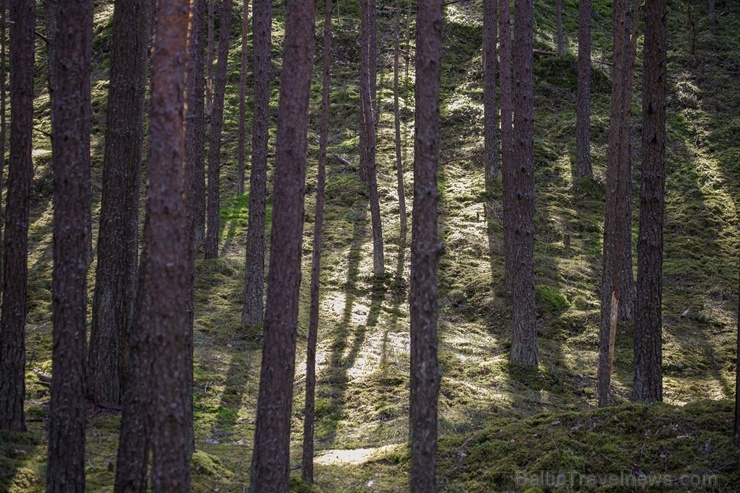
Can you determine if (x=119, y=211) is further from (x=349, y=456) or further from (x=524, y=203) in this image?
(x=524, y=203)

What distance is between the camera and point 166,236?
575 cm

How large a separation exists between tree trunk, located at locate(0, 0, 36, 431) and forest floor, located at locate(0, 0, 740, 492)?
0.64 metres

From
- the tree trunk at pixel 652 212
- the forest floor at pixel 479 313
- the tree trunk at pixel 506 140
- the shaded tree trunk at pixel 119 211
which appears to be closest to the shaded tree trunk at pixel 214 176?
the forest floor at pixel 479 313

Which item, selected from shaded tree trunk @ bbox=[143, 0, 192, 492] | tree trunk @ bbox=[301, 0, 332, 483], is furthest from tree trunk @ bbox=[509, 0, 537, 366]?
shaded tree trunk @ bbox=[143, 0, 192, 492]

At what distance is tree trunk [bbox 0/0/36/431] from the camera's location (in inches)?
340

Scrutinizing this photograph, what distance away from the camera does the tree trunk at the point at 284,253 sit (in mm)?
7477

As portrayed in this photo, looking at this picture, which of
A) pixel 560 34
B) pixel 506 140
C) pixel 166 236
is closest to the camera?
pixel 166 236

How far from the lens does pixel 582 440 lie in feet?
27.7

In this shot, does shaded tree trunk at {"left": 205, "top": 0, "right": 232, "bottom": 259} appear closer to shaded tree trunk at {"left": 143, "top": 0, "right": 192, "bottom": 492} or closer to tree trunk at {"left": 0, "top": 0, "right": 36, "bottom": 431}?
tree trunk at {"left": 0, "top": 0, "right": 36, "bottom": 431}

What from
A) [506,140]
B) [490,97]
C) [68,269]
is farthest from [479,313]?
[68,269]

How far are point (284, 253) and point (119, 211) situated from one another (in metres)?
4.01

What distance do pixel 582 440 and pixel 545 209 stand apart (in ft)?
45.2

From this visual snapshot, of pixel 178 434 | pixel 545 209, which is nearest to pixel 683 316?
pixel 545 209

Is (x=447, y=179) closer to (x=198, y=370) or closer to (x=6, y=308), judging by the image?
(x=198, y=370)
